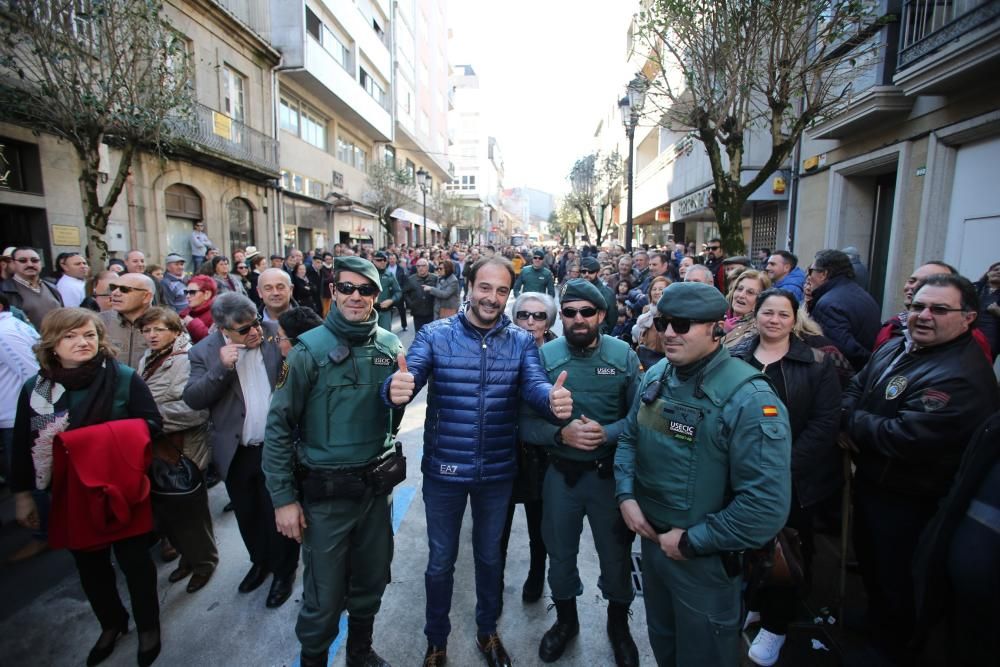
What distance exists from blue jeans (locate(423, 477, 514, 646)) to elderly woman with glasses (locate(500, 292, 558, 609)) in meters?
0.17

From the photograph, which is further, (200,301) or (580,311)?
(200,301)

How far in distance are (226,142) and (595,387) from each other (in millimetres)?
16410

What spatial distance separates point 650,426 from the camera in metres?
2.23

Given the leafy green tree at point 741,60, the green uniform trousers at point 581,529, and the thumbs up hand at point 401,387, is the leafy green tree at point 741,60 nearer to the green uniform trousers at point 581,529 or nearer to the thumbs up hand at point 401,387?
the green uniform trousers at point 581,529

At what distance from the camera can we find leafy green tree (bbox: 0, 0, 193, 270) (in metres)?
7.02

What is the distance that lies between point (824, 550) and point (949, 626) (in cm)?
232

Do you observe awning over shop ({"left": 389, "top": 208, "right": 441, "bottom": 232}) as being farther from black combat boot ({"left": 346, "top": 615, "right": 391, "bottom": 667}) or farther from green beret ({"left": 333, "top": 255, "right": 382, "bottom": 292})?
black combat boot ({"left": 346, "top": 615, "right": 391, "bottom": 667})

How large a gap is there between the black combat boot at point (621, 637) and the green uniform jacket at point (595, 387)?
37.1 inches

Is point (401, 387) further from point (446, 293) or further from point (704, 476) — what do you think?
point (446, 293)

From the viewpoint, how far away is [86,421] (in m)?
2.64

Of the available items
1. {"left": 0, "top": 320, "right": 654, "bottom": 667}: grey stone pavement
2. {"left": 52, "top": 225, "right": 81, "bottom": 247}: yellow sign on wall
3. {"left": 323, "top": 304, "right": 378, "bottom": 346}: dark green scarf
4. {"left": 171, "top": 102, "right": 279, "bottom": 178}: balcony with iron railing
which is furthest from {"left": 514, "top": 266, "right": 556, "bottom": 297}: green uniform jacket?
{"left": 52, "top": 225, "right": 81, "bottom": 247}: yellow sign on wall

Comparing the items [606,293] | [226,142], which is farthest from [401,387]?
[226,142]

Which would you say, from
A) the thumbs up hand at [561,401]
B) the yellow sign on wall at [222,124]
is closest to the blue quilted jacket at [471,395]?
the thumbs up hand at [561,401]

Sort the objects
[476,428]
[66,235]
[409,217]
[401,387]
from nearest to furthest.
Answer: [401,387] < [476,428] < [66,235] < [409,217]
